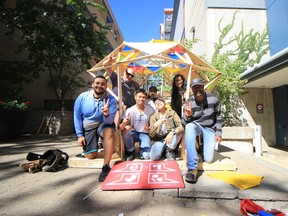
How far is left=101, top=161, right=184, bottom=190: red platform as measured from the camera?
2.64m

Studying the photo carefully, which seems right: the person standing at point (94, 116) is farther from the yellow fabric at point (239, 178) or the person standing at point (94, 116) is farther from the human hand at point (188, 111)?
the yellow fabric at point (239, 178)

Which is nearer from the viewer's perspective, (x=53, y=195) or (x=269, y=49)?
(x=53, y=195)

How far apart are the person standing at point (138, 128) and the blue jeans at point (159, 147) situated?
0.16 metres

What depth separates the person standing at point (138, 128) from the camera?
379 centimetres

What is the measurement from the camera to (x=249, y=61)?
11641mm

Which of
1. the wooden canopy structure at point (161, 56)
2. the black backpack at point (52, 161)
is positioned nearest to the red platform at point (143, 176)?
the black backpack at point (52, 161)

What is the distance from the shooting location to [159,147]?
365 cm

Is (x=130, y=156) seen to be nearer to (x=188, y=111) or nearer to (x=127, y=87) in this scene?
(x=188, y=111)

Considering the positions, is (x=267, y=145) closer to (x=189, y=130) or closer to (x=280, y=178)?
(x=280, y=178)

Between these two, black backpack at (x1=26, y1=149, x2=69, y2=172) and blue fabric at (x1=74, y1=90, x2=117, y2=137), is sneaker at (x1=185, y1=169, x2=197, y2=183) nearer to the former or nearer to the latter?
blue fabric at (x1=74, y1=90, x2=117, y2=137)

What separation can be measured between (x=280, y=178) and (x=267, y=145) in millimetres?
8276

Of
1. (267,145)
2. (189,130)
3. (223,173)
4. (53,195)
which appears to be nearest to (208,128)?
(189,130)

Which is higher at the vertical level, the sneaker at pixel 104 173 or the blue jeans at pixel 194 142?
the blue jeans at pixel 194 142

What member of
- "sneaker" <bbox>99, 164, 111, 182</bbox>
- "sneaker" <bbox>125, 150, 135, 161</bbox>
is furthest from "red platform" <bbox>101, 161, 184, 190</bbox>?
"sneaker" <bbox>125, 150, 135, 161</bbox>
